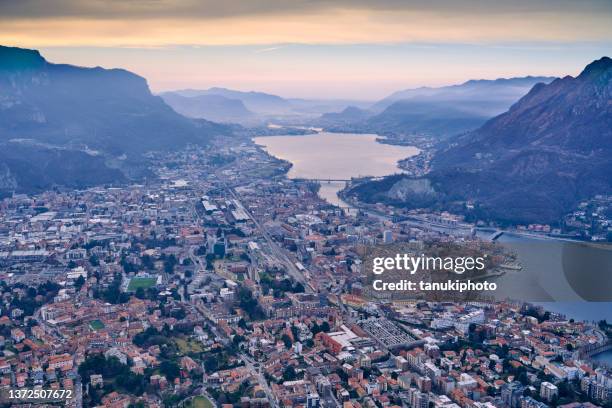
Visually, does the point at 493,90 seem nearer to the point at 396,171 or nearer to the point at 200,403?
the point at 396,171

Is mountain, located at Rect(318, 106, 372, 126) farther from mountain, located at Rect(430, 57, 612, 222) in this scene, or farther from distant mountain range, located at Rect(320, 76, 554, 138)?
mountain, located at Rect(430, 57, 612, 222)

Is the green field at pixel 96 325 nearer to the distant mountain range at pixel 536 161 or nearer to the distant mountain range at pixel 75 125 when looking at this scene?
the distant mountain range at pixel 536 161

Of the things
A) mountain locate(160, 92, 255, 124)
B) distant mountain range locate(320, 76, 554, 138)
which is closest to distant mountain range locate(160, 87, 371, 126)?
mountain locate(160, 92, 255, 124)

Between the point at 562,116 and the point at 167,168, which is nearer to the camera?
the point at 562,116

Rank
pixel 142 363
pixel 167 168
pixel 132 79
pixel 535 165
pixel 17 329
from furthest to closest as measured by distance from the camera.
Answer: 1. pixel 132 79
2. pixel 167 168
3. pixel 535 165
4. pixel 17 329
5. pixel 142 363

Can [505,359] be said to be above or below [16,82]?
below

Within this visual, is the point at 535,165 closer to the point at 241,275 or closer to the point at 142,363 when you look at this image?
the point at 241,275

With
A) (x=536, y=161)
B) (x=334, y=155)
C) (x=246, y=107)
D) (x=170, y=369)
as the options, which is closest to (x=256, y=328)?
(x=170, y=369)

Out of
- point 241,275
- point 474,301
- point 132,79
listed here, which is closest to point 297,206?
point 241,275
